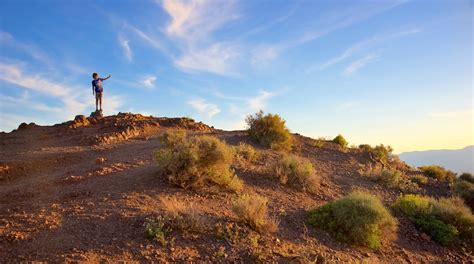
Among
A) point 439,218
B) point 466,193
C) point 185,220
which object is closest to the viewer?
point 185,220

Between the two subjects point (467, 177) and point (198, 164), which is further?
point (467, 177)

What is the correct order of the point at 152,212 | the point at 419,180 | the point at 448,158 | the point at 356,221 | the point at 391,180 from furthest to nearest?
1. the point at 448,158
2. the point at 419,180
3. the point at 391,180
4. the point at 356,221
5. the point at 152,212

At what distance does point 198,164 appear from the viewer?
9367 mm

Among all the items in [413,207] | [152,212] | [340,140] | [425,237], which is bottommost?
[425,237]

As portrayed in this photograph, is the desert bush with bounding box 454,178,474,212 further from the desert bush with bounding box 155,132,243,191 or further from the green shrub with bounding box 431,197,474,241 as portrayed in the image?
the desert bush with bounding box 155,132,243,191

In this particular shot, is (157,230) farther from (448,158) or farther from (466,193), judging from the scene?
(448,158)

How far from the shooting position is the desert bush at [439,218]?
967 centimetres

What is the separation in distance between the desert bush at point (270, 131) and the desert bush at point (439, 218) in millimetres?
6546

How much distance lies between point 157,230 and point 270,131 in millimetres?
11484

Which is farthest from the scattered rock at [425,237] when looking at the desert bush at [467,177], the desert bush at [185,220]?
the desert bush at [467,177]

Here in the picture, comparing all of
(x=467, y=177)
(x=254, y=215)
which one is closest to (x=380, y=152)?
(x=467, y=177)

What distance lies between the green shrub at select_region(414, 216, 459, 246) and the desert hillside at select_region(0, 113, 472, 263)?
128 millimetres

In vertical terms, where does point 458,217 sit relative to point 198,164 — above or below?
below

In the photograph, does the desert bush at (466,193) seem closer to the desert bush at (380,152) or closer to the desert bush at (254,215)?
the desert bush at (380,152)
